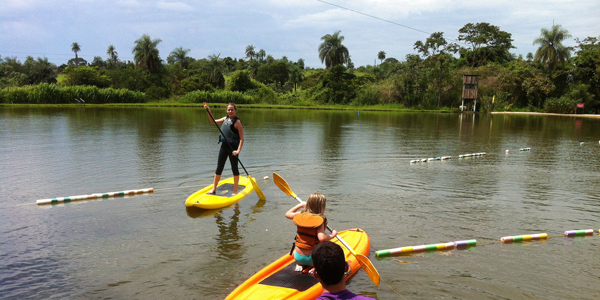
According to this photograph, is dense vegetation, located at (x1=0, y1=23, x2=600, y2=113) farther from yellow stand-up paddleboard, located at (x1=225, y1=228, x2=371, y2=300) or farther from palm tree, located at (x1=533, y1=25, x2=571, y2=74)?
yellow stand-up paddleboard, located at (x1=225, y1=228, x2=371, y2=300)

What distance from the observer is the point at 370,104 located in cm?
6675

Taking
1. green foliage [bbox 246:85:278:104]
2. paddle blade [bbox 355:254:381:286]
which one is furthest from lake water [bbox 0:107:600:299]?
green foliage [bbox 246:85:278:104]

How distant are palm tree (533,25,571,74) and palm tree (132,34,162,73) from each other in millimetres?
65074

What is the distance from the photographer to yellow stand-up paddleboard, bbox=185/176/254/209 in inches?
350

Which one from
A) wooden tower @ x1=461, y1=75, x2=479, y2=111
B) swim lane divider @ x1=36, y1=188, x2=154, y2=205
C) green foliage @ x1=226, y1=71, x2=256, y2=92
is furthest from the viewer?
green foliage @ x1=226, y1=71, x2=256, y2=92

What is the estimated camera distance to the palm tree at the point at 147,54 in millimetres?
76875

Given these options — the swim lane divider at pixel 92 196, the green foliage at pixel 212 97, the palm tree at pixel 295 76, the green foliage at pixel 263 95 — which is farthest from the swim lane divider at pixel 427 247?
the palm tree at pixel 295 76

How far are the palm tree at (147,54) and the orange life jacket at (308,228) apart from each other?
259 ft

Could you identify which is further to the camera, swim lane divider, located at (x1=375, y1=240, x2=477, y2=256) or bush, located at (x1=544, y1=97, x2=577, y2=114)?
bush, located at (x1=544, y1=97, x2=577, y2=114)

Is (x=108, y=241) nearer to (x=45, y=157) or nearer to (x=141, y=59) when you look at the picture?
(x=45, y=157)

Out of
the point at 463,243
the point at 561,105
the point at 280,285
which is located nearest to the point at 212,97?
the point at 561,105

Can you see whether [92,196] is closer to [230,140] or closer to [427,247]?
[230,140]

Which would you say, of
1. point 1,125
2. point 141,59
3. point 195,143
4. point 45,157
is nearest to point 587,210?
point 195,143

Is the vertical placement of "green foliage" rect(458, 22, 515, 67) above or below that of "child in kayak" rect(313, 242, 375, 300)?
above
